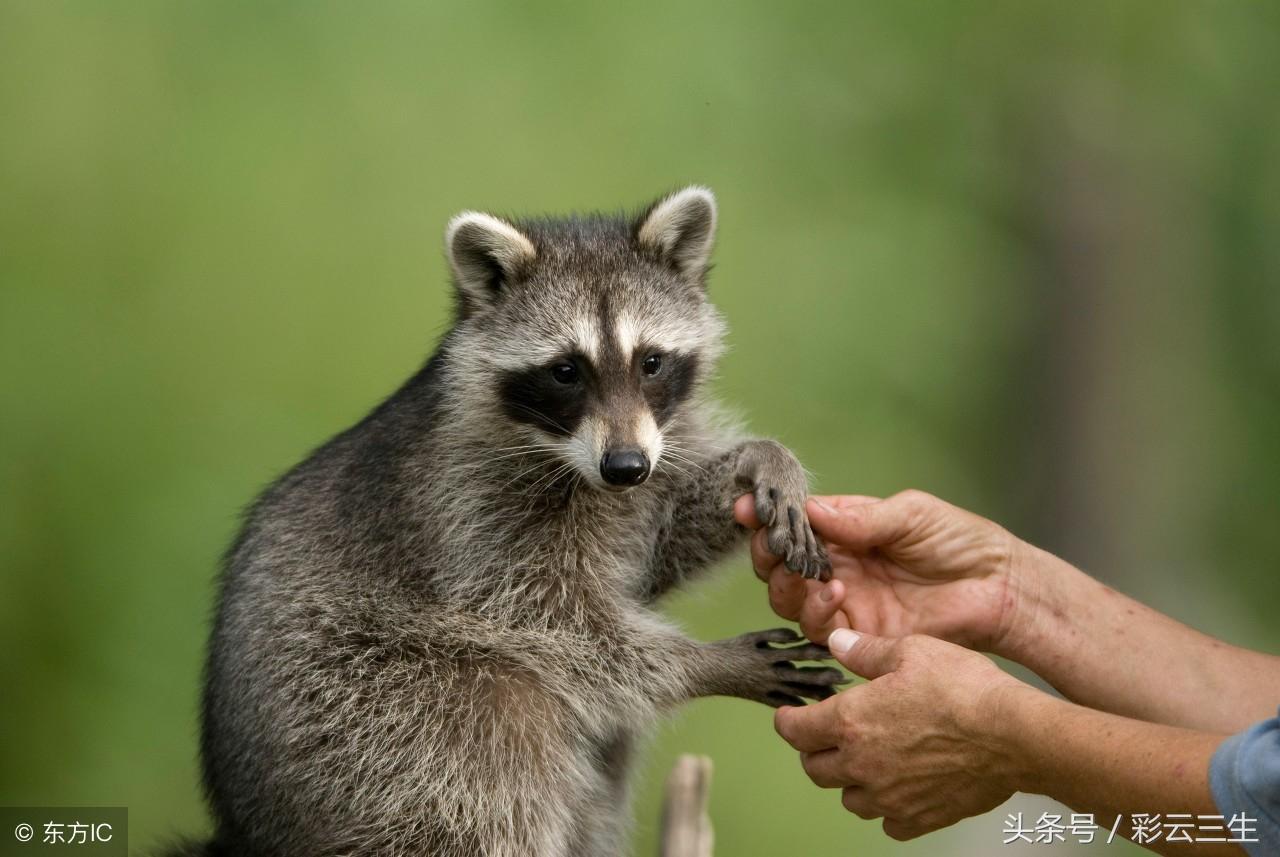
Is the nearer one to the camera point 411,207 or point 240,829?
point 240,829

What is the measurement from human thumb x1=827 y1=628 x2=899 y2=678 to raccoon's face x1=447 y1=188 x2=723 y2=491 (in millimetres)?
653

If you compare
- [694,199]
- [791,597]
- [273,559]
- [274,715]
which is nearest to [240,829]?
[274,715]

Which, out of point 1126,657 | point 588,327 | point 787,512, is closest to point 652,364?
point 588,327

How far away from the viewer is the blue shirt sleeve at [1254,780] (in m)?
2.07

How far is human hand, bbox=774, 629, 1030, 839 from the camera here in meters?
2.74

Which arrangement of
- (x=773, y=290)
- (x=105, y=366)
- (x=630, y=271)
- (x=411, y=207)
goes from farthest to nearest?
(x=773, y=290)
(x=411, y=207)
(x=105, y=366)
(x=630, y=271)

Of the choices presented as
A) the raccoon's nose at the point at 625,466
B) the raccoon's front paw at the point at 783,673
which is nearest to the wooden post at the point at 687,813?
the raccoon's front paw at the point at 783,673

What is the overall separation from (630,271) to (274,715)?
1565 millimetres

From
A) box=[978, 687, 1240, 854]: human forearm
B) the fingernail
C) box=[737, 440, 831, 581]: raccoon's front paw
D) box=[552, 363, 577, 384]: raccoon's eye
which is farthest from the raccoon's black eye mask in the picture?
box=[978, 687, 1240, 854]: human forearm

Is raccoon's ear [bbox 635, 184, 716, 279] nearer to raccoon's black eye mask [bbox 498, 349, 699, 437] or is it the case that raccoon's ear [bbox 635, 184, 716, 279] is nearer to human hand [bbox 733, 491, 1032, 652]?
raccoon's black eye mask [bbox 498, 349, 699, 437]

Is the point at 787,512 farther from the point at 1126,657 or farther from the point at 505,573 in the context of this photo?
the point at 1126,657

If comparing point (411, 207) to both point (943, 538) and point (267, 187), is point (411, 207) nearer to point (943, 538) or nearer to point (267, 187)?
point (267, 187)

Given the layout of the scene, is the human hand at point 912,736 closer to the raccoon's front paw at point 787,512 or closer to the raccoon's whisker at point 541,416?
the raccoon's front paw at point 787,512

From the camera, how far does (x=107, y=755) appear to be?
211 inches
